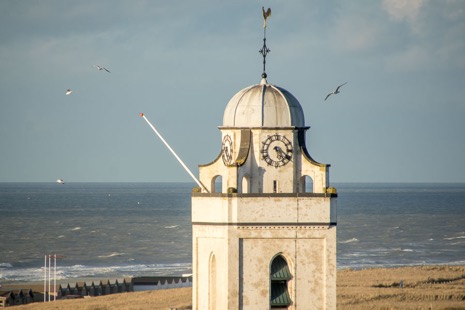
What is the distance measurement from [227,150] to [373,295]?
49864mm

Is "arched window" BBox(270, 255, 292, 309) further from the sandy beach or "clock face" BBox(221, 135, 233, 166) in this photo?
the sandy beach

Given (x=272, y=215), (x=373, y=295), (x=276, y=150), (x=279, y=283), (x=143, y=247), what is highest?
(x=276, y=150)

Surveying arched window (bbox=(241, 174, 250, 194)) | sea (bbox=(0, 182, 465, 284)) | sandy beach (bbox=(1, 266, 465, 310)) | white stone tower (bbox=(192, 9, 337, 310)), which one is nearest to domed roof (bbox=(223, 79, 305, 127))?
white stone tower (bbox=(192, 9, 337, 310))

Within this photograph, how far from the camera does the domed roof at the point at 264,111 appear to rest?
842 inches

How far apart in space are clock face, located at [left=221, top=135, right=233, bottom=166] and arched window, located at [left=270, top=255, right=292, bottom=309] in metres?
1.66

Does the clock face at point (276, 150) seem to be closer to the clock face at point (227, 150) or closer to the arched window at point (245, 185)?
the arched window at point (245, 185)

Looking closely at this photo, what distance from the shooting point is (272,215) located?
21.4 m

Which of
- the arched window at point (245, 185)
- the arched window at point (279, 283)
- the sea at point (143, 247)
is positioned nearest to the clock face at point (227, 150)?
the arched window at point (245, 185)

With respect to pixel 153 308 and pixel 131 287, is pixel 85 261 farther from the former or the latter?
pixel 153 308

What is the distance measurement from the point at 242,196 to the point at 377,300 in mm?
48224

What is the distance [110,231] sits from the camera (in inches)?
6909

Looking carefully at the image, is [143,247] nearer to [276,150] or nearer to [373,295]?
[373,295]

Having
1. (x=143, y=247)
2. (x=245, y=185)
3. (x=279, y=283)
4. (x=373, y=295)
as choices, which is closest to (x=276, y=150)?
(x=245, y=185)

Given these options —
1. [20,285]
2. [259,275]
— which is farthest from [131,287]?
[259,275]
